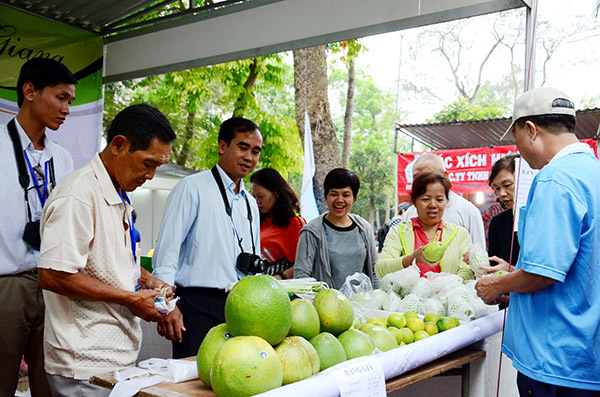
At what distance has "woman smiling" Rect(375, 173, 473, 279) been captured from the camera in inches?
139

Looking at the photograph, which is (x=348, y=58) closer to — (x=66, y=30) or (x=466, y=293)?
(x=66, y=30)

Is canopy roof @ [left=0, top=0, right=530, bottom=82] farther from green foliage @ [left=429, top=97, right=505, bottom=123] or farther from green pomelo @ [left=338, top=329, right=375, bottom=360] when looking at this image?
green foliage @ [left=429, top=97, right=505, bottom=123]

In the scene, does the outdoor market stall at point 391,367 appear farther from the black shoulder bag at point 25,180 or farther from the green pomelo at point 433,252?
the black shoulder bag at point 25,180

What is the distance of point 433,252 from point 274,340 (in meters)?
1.79

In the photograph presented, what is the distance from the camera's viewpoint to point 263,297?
5.56ft

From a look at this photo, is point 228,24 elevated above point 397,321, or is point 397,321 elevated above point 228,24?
point 228,24

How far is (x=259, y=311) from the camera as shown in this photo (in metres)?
1.67

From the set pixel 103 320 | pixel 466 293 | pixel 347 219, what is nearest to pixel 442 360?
pixel 466 293

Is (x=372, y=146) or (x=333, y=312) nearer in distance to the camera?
(x=333, y=312)

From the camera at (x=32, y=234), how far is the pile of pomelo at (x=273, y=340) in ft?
4.65

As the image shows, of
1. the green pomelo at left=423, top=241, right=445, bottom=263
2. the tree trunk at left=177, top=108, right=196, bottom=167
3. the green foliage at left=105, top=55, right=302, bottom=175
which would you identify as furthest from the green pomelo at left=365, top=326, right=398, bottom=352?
the tree trunk at left=177, top=108, right=196, bottom=167

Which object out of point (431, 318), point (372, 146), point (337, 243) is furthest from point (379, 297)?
point (372, 146)

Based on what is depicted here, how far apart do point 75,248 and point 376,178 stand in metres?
35.4

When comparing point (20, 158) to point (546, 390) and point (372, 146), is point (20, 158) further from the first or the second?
point (372, 146)
